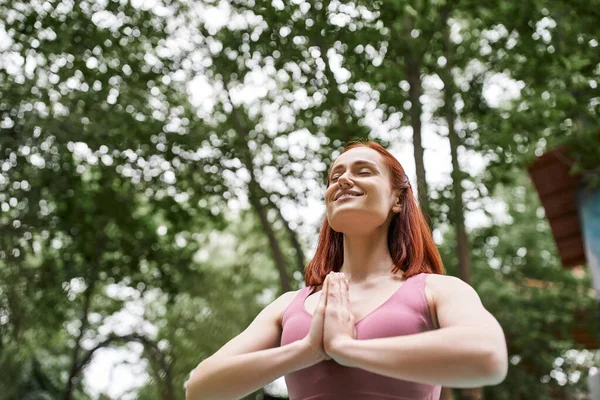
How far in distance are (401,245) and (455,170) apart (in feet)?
16.8

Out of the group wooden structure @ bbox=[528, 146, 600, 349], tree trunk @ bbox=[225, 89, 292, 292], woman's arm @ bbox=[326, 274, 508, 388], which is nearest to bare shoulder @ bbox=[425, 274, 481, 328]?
woman's arm @ bbox=[326, 274, 508, 388]

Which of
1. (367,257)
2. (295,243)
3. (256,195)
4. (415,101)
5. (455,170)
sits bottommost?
(367,257)

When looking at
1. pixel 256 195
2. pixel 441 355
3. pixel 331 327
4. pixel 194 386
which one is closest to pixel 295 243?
pixel 256 195

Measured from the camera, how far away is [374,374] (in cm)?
156

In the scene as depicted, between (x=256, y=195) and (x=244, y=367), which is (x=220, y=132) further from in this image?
(x=244, y=367)

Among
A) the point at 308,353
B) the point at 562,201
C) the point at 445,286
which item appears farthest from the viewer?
the point at 562,201

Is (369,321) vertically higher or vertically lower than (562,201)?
lower

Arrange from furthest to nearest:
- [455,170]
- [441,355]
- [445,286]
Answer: [455,170], [445,286], [441,355]

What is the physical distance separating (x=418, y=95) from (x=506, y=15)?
105 cm

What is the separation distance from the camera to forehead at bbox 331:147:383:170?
6.23ft

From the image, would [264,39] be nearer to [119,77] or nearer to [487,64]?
[119,77]

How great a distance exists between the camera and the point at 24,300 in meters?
7.52

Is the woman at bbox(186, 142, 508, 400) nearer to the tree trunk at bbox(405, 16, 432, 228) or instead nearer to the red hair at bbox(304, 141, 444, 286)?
the red hair at bbox(304, 141, 444, 286)

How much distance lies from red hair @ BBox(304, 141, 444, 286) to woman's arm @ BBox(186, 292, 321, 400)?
30 centimetres
